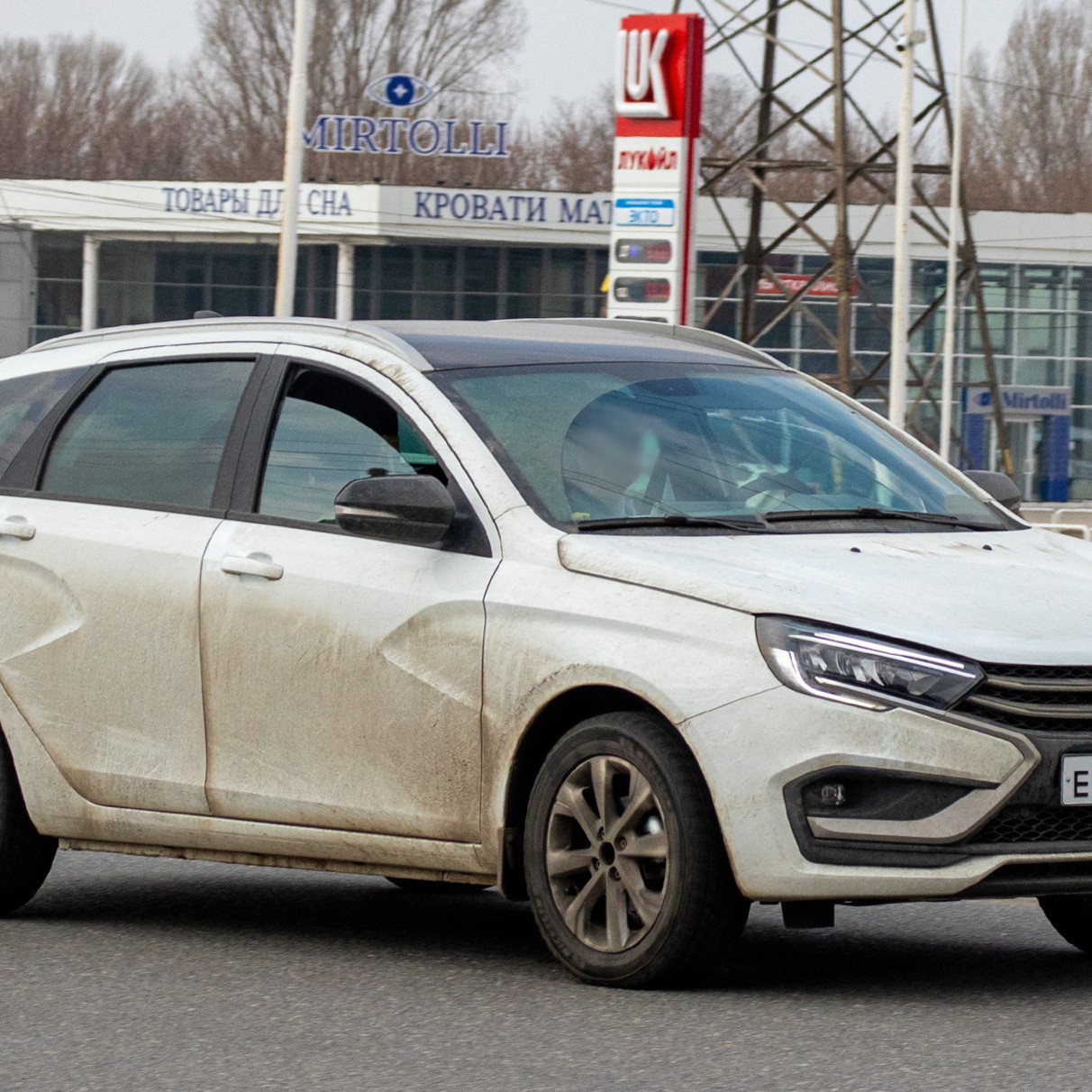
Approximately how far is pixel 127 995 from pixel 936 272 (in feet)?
181

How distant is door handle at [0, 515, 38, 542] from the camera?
270 inches

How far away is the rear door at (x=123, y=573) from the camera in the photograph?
6434 mm

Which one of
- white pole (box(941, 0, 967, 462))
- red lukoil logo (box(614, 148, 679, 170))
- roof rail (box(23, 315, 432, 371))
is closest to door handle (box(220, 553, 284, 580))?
roof rail (box(23, 315, 432, 371))

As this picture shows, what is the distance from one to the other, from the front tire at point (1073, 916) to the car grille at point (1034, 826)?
95cm

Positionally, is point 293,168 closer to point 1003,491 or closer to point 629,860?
point 1003,491

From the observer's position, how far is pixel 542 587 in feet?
18.5

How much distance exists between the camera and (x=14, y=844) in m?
6.88

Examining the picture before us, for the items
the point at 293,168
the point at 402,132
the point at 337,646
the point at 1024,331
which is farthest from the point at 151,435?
the point at 402,132

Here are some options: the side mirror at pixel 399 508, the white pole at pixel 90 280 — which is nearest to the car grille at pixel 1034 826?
the side mirror at pixel 399 508

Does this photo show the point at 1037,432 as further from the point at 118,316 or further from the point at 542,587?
the point at 542,587

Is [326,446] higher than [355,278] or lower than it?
lower

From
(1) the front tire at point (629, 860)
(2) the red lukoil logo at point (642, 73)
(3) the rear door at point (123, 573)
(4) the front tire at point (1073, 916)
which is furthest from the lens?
(2) the red lukoil logo at point (642, 73)

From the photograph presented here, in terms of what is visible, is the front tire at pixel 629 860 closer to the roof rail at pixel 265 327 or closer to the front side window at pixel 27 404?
the roof rail at pixel 265 327

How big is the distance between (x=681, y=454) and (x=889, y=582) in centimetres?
96
